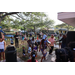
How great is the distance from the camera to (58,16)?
10.6 ft

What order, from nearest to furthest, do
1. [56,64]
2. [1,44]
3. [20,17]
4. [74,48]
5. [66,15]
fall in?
[56,64] < [74,48] < [66,15] < [1,44] < [20,17]

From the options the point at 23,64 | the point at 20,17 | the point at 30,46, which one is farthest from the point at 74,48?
the point at 20,17

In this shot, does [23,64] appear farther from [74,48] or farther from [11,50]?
[74,48]

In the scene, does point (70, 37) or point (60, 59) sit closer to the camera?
point (60, 59)

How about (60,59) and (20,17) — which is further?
(20,17)

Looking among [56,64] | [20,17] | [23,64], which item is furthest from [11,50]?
[20,17]

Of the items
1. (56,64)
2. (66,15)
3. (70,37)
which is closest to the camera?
(56,64)

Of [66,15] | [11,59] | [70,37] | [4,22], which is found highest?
[4,22]

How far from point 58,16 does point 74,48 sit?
187 centimetres

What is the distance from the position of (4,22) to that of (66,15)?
12.6 m

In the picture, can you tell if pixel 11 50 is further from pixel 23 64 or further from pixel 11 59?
pixel 23 64

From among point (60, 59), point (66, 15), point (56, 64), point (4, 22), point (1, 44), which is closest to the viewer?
point (56, 64)

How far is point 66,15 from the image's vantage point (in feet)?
9.50

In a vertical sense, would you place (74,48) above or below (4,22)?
below
